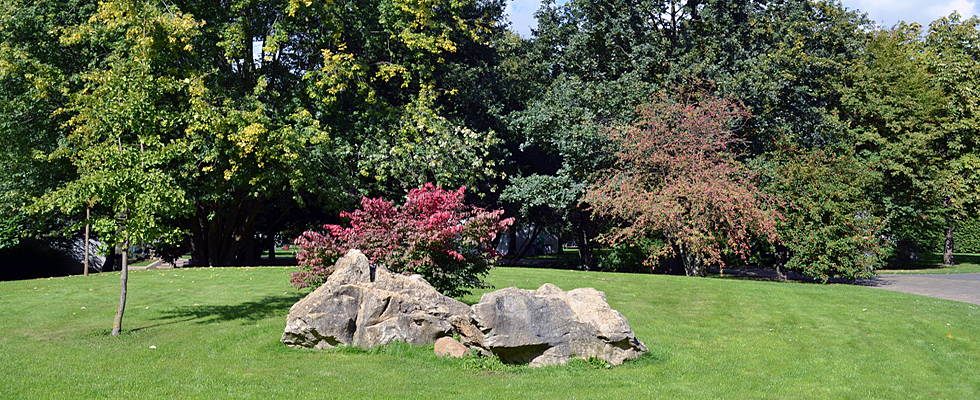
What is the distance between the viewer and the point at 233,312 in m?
12.3

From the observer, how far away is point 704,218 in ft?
66.2

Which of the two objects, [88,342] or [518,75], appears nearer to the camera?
[88,342]

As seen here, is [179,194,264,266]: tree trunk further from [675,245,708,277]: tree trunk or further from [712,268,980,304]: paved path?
[712,268,980,304]: paved path

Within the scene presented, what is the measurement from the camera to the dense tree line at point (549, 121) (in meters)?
18.0

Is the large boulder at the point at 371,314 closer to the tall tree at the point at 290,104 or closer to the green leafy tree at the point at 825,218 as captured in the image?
the tall tree at the point at 290,104

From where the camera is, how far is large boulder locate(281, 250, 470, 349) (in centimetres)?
930

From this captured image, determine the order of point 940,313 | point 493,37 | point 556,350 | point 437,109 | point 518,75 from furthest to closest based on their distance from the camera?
point 493,37, point 518,75, point 437,109, point 940,313, point 556,350

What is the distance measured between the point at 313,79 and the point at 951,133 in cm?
2554

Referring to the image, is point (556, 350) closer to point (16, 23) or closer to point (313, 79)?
point (313, 79)

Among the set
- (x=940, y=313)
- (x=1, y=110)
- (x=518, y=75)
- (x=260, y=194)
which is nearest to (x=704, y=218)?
(x=940, y=313)

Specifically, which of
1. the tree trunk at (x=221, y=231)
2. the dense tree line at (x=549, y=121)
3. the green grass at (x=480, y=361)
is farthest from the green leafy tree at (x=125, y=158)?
the tree trunk at (x=221, y=231)

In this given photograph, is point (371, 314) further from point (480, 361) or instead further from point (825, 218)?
point (825, 218)

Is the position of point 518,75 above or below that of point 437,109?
above

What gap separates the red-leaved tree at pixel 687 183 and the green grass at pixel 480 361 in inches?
191
